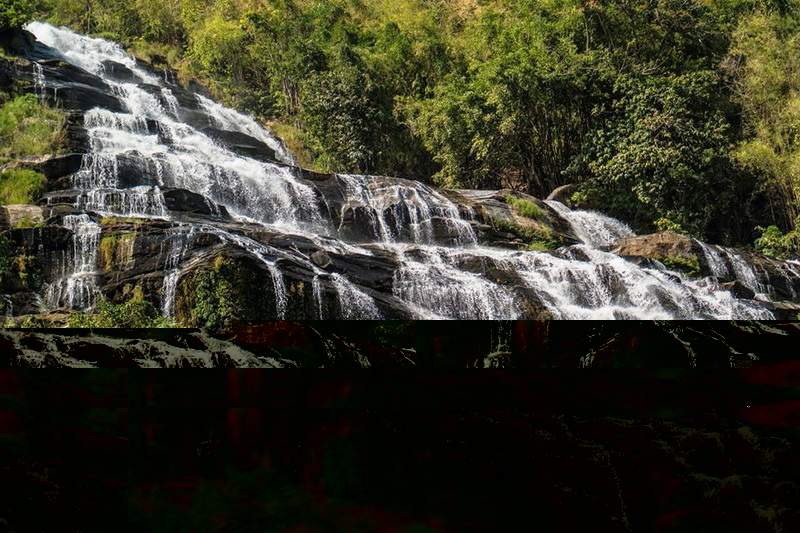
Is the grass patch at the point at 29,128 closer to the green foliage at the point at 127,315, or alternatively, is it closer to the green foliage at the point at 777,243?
the green foliage at the point at 127,315

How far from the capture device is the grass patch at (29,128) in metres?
3.44

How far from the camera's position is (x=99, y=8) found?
389 cm

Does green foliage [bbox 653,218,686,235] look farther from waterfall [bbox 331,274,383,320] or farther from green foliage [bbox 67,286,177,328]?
green foliage [bbox 67,286,177,328]

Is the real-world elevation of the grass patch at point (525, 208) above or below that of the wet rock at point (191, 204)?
below

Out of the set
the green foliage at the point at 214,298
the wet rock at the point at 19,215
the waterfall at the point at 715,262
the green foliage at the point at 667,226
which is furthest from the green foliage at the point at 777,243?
the wet rock at the point at 19,215

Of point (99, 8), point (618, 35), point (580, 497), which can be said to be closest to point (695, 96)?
point (618, 35)

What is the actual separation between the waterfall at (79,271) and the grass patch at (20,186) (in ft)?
0.61

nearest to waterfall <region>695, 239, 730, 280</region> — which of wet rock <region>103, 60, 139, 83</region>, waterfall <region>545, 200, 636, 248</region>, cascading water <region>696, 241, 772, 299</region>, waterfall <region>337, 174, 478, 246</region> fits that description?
cascading water <region>696, 241, 772, 299</region>

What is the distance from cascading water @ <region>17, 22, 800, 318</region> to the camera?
140 inches

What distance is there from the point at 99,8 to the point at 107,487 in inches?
115

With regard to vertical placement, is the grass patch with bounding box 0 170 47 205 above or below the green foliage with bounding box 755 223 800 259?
above

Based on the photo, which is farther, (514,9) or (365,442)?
(514,9)

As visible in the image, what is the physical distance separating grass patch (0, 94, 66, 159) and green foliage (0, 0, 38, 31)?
0.39 metres

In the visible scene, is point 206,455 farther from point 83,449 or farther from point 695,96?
point 695,96
